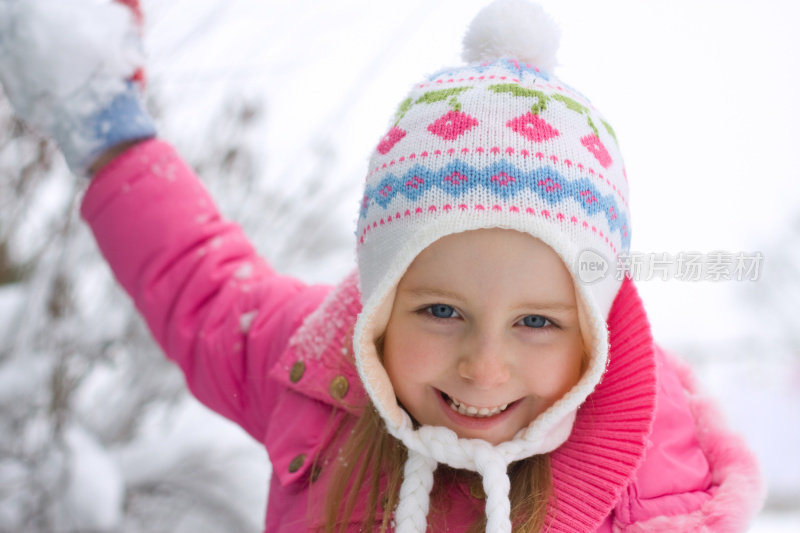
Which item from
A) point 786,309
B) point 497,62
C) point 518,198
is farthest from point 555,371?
point 786,309

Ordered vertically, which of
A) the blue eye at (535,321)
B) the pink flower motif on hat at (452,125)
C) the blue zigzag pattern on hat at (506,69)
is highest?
the blue zigzag pattern on hat at (506,69)

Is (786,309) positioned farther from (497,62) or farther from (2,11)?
(2,11)

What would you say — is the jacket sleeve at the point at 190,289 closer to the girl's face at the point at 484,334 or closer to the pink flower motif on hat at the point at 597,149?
the girl's face at the point at 484,334

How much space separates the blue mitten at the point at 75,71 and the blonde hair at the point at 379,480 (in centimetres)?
68

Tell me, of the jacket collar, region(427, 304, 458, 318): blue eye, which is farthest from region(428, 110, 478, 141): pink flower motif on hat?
the jacket collar

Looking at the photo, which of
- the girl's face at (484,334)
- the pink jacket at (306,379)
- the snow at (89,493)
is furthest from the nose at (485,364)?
the snow at (89,493)

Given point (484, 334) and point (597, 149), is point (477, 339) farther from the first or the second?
point (597, 149)

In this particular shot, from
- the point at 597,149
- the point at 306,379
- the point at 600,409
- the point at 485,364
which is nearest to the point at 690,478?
the point at 600,409

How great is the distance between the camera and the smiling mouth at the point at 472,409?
831mm

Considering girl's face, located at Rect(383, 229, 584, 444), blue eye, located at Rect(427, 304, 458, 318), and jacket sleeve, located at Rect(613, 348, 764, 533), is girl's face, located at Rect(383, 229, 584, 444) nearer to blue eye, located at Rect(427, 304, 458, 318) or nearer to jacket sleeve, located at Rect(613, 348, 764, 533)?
blue eye, located at Rect(427, 304, 458, 318)

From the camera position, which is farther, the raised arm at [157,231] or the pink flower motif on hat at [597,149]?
the raised arm at [157,231]

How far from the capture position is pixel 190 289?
1134 mm

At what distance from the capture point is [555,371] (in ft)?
2.66

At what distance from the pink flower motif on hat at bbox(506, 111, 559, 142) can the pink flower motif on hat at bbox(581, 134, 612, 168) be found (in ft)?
0.17
